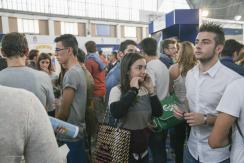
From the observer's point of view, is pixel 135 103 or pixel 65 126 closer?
pixel 65 126

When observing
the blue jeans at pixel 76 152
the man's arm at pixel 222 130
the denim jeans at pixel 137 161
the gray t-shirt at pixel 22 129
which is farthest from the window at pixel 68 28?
the gray t-shirt at pixel 22 129

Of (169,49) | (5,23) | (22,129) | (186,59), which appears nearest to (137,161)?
(186,59)

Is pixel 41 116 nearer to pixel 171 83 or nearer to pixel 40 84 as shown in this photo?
pixel 40 84

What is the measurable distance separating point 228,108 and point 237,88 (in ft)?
0.41

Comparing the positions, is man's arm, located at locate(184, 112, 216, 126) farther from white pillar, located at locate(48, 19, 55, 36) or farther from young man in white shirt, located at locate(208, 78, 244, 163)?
white pillar, located at locate(48, 19, 55, 36)

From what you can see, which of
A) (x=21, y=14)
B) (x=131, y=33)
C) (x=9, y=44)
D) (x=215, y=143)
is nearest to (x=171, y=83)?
(x=215, y=143)

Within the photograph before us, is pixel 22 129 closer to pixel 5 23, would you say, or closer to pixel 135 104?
pixel 135 104

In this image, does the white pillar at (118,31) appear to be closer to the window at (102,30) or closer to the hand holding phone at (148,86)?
the window at (102,30)

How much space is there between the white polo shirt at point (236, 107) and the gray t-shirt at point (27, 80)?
1.40 metres

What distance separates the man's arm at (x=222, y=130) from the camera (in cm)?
151

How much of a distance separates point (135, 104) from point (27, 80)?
0.91 metres

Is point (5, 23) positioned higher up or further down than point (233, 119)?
higher up

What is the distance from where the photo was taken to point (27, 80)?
6.76ft

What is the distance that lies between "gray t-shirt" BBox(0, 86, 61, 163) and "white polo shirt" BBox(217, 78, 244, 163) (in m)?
1.03
